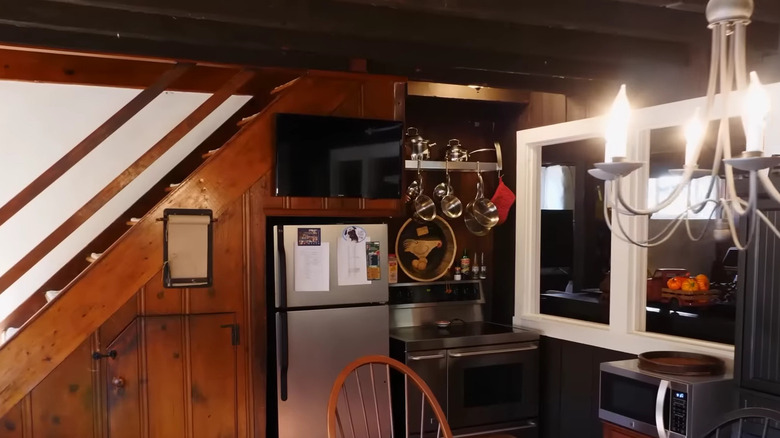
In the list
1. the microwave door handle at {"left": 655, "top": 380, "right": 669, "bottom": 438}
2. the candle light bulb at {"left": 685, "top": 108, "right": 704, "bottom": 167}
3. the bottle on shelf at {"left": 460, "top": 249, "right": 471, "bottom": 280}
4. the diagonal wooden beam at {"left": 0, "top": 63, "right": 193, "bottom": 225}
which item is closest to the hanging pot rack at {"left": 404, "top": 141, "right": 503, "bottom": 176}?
the bottle on shelf at {"left": 460, "top": 249, "right": 471, "bottom": 280}

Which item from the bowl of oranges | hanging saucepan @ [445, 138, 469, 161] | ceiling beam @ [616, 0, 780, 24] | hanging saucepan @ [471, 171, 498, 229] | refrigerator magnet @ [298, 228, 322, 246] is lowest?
the bowl of oranges

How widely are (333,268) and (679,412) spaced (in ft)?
6.16

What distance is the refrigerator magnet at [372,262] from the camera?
373cm

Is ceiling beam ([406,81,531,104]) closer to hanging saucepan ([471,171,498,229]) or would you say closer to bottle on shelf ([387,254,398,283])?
hanging saucepan ([471,171,498,229])

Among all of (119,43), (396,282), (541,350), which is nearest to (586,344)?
(541,350)

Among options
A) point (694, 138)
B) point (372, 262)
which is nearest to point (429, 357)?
point (372, 262)

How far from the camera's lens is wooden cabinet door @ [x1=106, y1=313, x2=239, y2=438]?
329 centimetres

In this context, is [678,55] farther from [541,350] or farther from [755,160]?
[755,160]

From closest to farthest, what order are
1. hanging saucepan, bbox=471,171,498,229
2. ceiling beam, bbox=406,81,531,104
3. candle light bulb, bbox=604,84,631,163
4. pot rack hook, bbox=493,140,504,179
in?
candle light bulb, bbox=604,84,631,163 < ceiling beam, bbox=406,81,531,104 < hanging saucepan, bbox=471,171,498,229 < pot rack hook, bbox=493,140,504,179

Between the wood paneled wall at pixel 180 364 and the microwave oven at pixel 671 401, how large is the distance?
6.24 feet

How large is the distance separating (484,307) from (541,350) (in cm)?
60

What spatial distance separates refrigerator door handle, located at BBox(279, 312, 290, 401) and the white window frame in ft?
5.45

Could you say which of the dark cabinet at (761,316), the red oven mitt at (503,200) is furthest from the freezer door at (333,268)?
the dark cabinet at (761,316)

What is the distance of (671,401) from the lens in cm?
283
